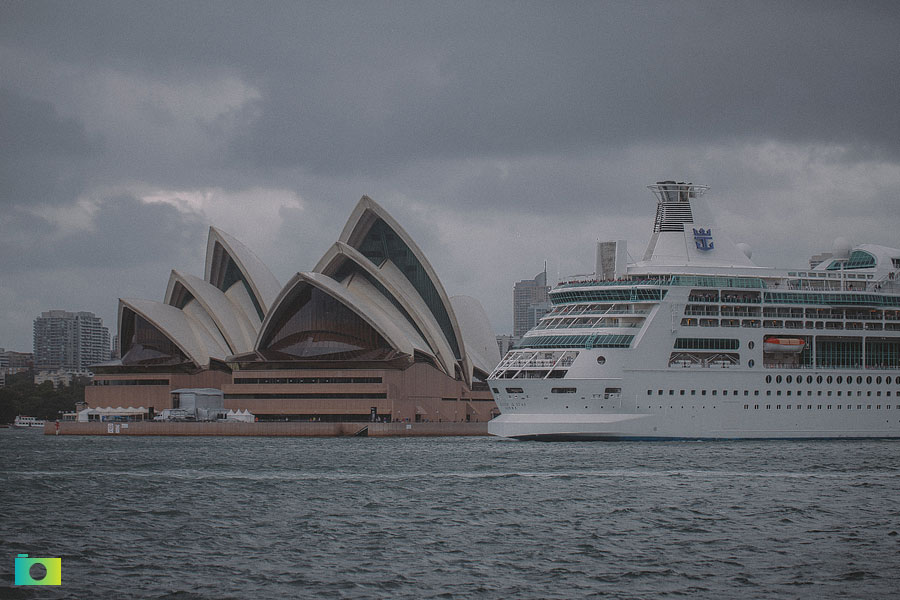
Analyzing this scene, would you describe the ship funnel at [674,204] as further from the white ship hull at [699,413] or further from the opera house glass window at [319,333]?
the opera house glass window at [319,333]

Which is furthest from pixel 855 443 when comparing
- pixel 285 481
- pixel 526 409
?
pixel 285 481

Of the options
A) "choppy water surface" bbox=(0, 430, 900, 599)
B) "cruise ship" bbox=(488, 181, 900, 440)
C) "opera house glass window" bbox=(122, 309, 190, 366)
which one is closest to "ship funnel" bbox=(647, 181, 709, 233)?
"cruise ship" bbox=(488, 181, 900, 440)

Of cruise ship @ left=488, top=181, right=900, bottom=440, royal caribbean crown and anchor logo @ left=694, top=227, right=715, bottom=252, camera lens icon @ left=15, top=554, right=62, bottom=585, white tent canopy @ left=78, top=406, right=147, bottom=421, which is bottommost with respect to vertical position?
camera lens icon @ left=15, top=554, right=62, bottom=585

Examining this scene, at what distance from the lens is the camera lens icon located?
20.9 meters

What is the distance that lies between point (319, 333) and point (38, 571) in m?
62.2

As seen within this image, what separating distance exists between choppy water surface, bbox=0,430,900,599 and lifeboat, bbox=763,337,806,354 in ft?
42.4

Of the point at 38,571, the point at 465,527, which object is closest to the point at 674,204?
the point at 465,527

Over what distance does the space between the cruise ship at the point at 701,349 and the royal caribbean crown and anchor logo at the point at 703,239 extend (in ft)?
0.22

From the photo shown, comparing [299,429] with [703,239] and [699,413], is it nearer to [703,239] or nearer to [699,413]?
[703,239]

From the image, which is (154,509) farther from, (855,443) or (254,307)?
(254,307)

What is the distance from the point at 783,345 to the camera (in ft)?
201

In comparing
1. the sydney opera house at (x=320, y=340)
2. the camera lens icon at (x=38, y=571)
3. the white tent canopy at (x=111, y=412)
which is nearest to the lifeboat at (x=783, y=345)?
the sydney opera house at (x=320, y=340)

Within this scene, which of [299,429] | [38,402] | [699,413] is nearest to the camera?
[699,413]

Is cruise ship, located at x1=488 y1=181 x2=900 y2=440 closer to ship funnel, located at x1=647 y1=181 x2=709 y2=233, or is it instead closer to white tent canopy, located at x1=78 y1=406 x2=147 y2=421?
ship funnel, located at x1=647 y1=181 x2=709 y2=233
